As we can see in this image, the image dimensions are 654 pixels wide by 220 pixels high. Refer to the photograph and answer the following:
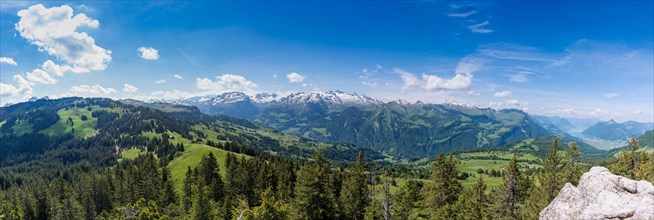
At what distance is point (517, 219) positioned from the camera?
6644 cm

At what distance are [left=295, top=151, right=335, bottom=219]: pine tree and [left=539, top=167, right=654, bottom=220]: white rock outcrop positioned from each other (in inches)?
1578

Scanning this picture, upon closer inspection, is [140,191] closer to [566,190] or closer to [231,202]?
[231,202]

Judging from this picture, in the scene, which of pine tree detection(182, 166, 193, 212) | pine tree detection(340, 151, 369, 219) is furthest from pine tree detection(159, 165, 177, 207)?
pine tree detection(340, 151, 369, 219)

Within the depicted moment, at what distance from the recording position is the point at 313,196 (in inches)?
2635

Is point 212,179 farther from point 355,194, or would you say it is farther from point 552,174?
point 552,174

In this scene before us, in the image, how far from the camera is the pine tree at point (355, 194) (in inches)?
2943

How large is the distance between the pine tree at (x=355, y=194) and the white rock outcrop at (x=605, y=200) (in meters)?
43.9

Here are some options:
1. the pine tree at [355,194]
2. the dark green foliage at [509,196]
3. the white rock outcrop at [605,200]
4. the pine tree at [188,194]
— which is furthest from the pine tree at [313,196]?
the pine tree at [188,194]

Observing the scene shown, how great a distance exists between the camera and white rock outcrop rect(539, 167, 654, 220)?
27694 mm

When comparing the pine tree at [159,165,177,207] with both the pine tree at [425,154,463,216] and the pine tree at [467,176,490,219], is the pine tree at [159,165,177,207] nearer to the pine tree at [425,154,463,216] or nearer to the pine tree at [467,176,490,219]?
the pine tree at [425,154,463,216]

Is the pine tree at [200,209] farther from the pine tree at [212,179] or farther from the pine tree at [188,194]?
the pine tree at [188,194]

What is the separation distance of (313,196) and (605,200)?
4669 centimetres

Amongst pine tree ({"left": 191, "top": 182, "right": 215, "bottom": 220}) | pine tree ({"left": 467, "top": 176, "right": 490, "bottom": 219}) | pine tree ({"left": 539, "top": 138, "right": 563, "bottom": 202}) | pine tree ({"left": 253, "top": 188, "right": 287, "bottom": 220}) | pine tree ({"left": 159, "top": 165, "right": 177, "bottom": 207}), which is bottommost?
pine tree ({"left": 159, "top": 165, "right": 177, "bottom": 207})

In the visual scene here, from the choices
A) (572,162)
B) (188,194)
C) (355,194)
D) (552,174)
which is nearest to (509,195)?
(552,174)
